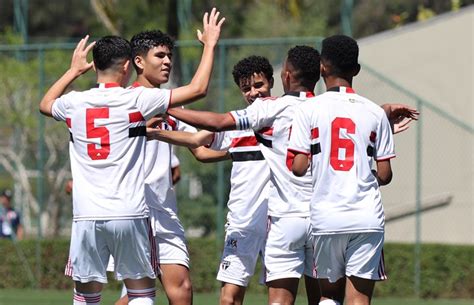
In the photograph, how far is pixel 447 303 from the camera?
17016 mm

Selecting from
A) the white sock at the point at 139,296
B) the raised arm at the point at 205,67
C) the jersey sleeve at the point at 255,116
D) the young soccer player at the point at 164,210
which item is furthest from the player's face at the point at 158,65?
the white sock at the point at 139,296

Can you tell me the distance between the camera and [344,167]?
8102 mm

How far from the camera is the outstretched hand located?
28.5 feet

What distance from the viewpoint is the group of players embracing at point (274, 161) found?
8.12 m

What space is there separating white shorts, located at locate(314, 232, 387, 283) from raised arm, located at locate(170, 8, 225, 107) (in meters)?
1.26

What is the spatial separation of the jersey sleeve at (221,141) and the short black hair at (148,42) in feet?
2.90

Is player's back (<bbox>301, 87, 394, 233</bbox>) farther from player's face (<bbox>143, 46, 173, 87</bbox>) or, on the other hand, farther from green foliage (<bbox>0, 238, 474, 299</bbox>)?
green foliage (<bbox>0, 238, 474, 299</bbox>)

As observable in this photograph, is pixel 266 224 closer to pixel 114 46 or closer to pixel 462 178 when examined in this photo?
pixel 114 46

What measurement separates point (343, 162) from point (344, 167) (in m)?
0.03

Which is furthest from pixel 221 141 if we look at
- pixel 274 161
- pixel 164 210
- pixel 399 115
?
pixel 399 115

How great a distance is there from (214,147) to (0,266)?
370 inches

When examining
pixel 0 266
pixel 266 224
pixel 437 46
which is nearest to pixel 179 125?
pixel 266 224

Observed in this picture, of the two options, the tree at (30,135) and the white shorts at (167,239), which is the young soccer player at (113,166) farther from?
the tree at (30,135)

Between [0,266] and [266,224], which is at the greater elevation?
[266,224]
